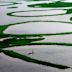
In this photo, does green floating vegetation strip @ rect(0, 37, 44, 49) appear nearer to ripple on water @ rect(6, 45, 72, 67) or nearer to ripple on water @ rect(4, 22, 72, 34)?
ripple on water @ rect(6, 45, 72, 67)

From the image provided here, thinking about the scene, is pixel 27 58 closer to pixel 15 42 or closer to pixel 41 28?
pixel 15 42

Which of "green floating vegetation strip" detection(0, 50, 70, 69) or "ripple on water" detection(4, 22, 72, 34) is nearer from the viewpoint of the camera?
"green floating vegetation strip" detection(0, 50, 70, 69)

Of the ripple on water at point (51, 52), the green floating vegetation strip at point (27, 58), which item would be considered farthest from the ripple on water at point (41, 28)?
the green floating vegetation strip at point (27, 58)

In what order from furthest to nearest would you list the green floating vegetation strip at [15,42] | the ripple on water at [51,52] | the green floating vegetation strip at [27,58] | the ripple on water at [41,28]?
the ripple on water at [41,28]
the green floating vegetation strip at [15,42]
the ripple on water at [51,52]
the green floating vegetation strip at [27,58]

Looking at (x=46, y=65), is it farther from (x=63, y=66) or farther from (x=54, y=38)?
(x=54, y=38)

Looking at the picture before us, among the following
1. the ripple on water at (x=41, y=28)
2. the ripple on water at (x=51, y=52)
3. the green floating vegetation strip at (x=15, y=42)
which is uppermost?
the ripple on water at (x=51, y=52)

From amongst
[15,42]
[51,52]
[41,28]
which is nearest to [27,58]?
[51,52]

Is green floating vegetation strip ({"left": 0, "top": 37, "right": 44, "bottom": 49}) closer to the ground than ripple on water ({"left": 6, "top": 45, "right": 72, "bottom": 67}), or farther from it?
closer to the ground

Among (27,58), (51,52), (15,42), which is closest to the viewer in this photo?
(27,58)

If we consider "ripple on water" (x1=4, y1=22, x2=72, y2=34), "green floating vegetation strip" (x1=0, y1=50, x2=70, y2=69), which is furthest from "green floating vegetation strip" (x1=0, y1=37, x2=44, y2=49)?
"ripple on water" (x1=4, y1=22, x2=72, y2=34)

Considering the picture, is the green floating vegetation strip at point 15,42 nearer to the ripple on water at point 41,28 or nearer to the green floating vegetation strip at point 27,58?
the green floating vegetation strip at point 27,58

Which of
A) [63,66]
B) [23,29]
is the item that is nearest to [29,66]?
[63,66]
